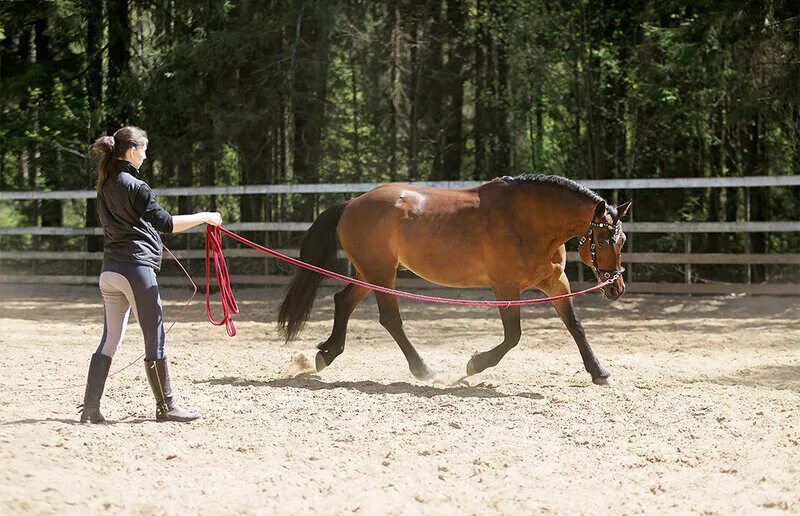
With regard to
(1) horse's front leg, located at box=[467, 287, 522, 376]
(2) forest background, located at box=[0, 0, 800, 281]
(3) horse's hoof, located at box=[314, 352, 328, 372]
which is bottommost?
(3) horse's hoof, located at box=[314, 352, 328, 372]

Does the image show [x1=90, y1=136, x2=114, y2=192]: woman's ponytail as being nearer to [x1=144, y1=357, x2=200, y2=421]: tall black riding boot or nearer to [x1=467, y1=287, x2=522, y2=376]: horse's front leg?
[x1=144, y1=357, x2=200, y2=421]: tall black riding boot

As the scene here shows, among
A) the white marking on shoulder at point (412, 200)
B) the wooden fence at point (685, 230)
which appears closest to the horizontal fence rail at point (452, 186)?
the wooden fence at point (685, 230)

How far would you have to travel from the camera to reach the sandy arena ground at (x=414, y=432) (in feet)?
12.8

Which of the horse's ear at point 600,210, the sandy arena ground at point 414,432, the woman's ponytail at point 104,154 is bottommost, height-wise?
the sandy arena ground at point 414,432

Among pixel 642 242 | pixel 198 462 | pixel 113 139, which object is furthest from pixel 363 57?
pixel 198 462

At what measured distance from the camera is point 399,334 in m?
6.98

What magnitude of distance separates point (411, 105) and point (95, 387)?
10.5m

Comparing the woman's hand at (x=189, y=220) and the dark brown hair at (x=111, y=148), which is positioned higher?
the dark brown hair at (x=111, y=148)

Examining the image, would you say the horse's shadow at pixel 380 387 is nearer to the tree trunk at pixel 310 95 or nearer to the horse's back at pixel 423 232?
the horse's back at pixel 423 232

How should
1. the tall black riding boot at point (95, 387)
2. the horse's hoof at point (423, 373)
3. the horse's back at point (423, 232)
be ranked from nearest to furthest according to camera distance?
1. the tall black riding boot at point (95, 387)
2. the horse's hoof at point (423, 373)
3. the horse's back at point (423, 232)

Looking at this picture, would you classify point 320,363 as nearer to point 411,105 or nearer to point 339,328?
point 339,328

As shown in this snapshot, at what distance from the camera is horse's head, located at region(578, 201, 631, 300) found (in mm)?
6355

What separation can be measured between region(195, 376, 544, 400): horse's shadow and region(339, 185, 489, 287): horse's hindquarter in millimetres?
943

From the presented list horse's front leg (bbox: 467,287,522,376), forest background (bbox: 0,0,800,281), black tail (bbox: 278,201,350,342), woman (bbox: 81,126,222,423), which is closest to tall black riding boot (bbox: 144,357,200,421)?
woman (bbox: 81,126,222,423)
